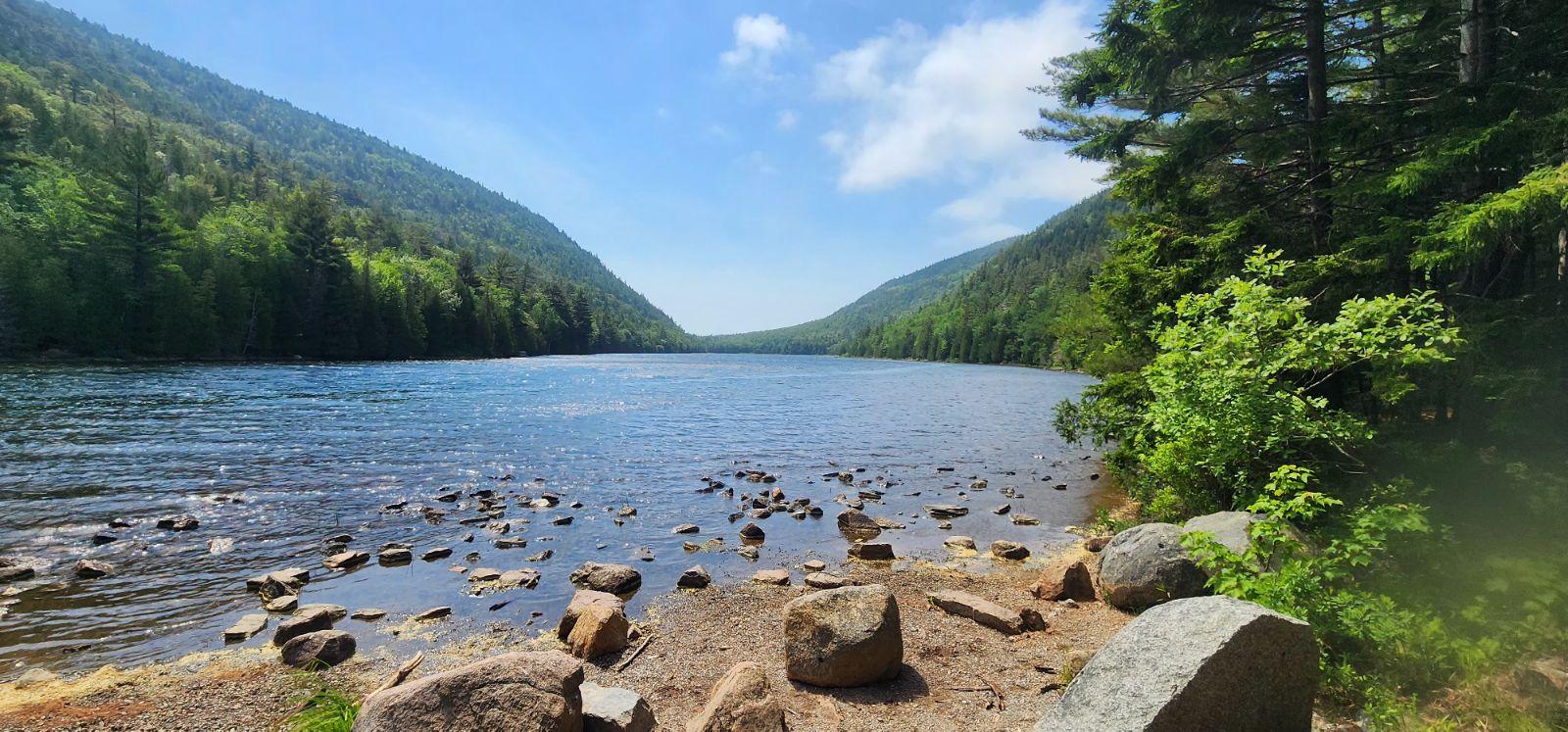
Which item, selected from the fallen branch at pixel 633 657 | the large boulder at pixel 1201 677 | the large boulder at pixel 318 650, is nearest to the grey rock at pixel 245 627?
the large boulder at pixel 318 650

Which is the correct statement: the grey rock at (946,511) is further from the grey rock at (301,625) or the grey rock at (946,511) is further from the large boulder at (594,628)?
the grey rock at (301,625)

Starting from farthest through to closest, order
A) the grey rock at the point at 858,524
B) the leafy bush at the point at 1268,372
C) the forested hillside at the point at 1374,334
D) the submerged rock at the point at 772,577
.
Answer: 1. the grey rock at the point at 858,524
2. the submerged rock at the point at 772,577
3. the leafy bush at the point at 1268,372
4. the forested hillside at the point at 1374,334

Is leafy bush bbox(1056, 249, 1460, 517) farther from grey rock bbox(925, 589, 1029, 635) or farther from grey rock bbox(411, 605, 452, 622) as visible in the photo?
grey rock bbox(411, 605, 452, 622)

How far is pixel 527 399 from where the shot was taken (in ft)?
139

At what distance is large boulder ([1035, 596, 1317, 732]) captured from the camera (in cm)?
435

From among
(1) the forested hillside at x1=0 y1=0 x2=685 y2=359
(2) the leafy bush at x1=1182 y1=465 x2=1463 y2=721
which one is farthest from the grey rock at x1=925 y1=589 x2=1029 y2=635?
(1) the forested hillside at x1=0 y1=0 x2=685 y2=359

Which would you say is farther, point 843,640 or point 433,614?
point 433,614

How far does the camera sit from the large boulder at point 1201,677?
14.3 feet

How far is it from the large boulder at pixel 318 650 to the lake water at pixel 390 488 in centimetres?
56

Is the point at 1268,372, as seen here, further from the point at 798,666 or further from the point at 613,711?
the point at 613,711

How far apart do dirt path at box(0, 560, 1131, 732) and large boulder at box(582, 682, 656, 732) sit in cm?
72

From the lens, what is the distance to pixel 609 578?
1067 centimetres

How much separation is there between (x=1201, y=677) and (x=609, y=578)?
8.76 metres

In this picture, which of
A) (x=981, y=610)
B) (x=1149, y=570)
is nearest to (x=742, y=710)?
(x=981, y=610)
